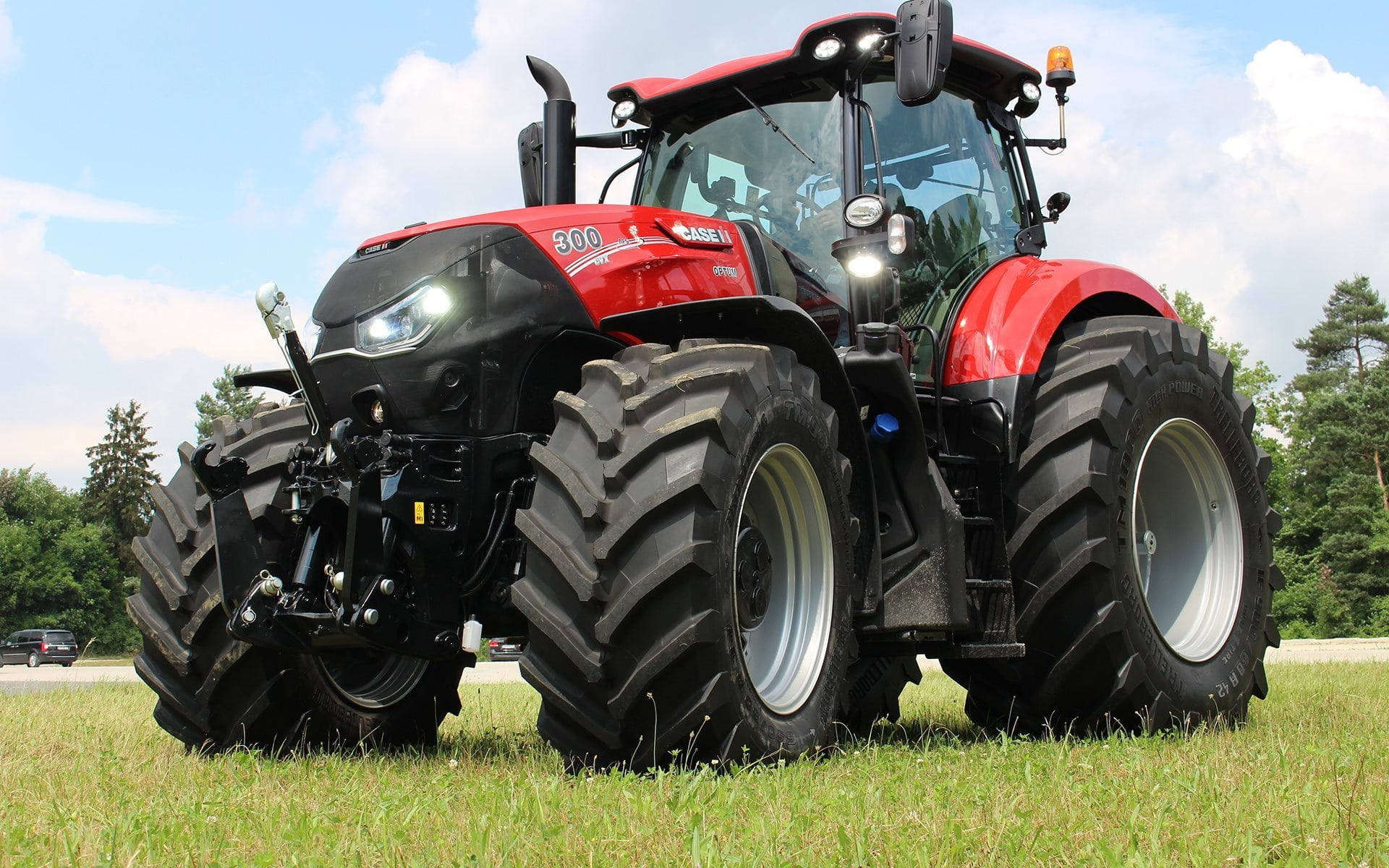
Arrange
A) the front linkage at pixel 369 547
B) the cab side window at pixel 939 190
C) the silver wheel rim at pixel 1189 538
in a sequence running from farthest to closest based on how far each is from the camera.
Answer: the silver wheel rim at pixel 1189 538, the cab side window at pixel 939 190, the front linkage at pixel 369 547

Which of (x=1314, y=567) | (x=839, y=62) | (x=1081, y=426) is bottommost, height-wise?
(x=1314, y=567)

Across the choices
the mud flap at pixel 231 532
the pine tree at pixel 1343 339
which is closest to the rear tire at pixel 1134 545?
the mud flap at pixel 231 532

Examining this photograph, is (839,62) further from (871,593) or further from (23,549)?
(23,549)

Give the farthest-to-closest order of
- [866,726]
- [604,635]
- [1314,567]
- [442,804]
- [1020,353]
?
[1314,567] → [866,726] → [1020,353] → [604,635] → [442,804]

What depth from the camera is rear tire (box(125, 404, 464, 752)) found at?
459cm

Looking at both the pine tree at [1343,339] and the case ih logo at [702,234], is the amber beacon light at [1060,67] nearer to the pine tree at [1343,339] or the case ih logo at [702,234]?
the case ih logo at [702,234]

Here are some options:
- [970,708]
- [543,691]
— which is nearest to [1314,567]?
[970,708]

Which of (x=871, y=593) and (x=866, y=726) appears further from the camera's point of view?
(x=866, y=726)

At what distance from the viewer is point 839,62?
215 inches

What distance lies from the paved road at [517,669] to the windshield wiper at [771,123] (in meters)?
7.96

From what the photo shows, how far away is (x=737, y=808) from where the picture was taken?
3.07 metres

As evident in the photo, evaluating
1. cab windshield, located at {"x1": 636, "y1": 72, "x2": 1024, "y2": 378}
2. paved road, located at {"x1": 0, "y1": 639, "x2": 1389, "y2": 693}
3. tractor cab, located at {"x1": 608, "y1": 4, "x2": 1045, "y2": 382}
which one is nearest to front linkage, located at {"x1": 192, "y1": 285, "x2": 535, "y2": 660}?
tractor cab, located at {"x1": 608, "y1": 4, "x2": 1045, "y2": 382}

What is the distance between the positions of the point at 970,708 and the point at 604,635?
2964 millimetres

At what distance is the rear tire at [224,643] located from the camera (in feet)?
15.0
